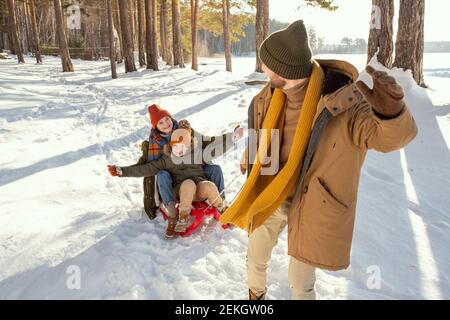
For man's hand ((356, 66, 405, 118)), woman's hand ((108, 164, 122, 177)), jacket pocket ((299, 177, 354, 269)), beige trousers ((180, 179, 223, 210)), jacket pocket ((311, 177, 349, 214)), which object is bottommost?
beige trousers ((180, 179, 223, 210))

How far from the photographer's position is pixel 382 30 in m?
8.75

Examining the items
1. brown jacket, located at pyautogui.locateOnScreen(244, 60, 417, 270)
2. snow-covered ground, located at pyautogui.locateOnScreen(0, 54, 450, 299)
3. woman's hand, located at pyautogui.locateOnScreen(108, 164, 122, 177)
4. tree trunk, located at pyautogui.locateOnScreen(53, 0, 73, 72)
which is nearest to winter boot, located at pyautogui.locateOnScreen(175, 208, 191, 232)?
snow-covered ground, located at pyautogui.locateOnScreen(0, 54, 450, 299)

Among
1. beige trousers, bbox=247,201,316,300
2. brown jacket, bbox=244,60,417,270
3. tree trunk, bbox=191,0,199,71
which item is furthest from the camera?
tree trunk, bbox=191,0,199,71

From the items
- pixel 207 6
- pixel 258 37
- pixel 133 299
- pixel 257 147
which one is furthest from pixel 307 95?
pixel 207 6

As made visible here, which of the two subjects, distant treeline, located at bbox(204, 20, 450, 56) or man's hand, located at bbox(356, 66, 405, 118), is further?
distant treeline, located at bbox(204, 20, 450, 56)

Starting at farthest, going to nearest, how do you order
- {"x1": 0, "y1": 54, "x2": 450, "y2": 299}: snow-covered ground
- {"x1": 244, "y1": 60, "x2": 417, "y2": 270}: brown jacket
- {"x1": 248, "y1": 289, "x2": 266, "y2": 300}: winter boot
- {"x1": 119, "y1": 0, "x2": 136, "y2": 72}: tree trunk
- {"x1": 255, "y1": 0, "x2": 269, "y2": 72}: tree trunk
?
{"x1": 119, "y1": 0, "x2": 136, "y2": 72}: tree trunk → {"x1": 255, "y1": 0, "x2": 269, "y2": 72}: tree trunk → {"x1": 0, "y1": 54, "x2": 450, "y2": 299}: snow-covered ground → {"x1": 248, "y1": 289, "x2": 266, "y2": 300}: winter boot → {"x1": 244, "y1": 60, "x2": 417, "y2": 270}: brown jacket

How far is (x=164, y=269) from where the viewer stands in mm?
3168

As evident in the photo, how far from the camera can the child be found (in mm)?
3799

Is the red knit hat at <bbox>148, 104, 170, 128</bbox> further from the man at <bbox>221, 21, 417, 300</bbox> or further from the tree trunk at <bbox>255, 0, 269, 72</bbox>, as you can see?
the tree trunk at <bbox>255, 0, 269, 72</bbox>

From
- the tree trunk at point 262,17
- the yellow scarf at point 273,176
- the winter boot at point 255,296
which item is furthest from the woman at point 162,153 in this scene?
the tree trunk at point 262,17

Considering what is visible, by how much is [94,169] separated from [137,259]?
109 inches

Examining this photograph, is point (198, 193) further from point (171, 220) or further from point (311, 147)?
point (311, 147)

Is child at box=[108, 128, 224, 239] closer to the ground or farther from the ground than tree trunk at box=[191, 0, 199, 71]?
closer to the ground
